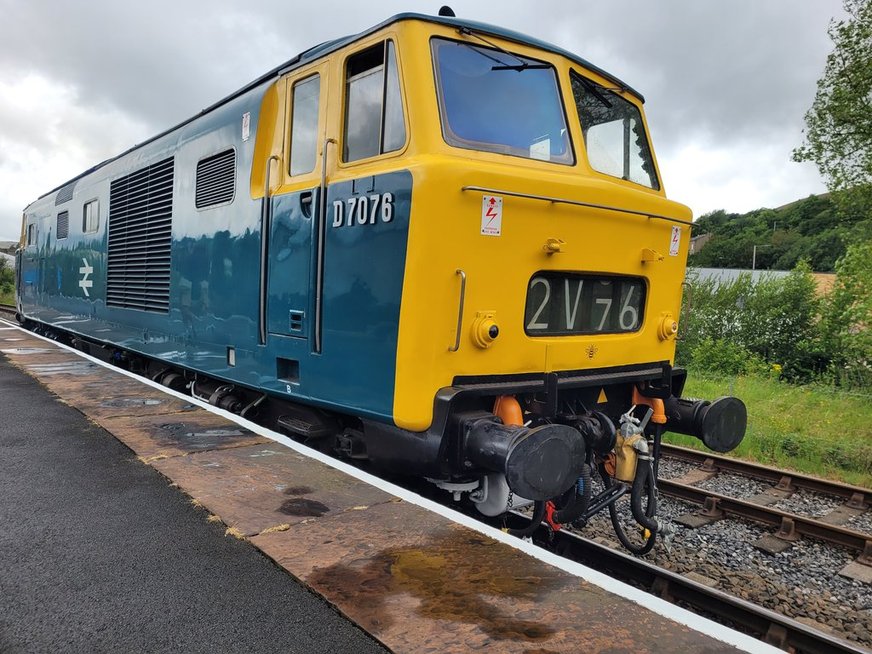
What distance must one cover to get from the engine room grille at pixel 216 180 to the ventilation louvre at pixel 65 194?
5.82m

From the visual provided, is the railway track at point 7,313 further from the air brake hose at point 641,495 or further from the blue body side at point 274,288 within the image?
the air brake hose at point 641,495

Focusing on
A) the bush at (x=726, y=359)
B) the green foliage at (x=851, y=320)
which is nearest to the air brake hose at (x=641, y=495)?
the green foliage at (x=851, y=320)

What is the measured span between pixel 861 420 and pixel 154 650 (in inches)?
401

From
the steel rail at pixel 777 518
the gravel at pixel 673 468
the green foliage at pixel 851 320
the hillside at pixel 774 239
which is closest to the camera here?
→ the steel rail at pixel 777 518

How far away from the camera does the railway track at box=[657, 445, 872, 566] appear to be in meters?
4.99

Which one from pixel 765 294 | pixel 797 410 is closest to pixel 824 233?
pixel 765 294

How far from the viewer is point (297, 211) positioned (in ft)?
13.5

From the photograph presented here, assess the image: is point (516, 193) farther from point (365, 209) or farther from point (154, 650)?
point (154, 650)

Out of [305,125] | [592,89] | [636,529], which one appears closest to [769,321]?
[636,529]

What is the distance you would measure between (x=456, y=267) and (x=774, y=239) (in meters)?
65.3

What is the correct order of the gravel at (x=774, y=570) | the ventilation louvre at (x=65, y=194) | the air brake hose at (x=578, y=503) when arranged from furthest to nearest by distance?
1. the ventilation louvre at (x=65, y=194)
2. the gravel at (x=774, y=570)
3. the air brake hose at (x=578, y=503)

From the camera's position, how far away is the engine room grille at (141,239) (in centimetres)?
633

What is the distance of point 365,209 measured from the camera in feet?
11.5

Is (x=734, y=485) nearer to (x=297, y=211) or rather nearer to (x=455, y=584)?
(x=455, y=584)
